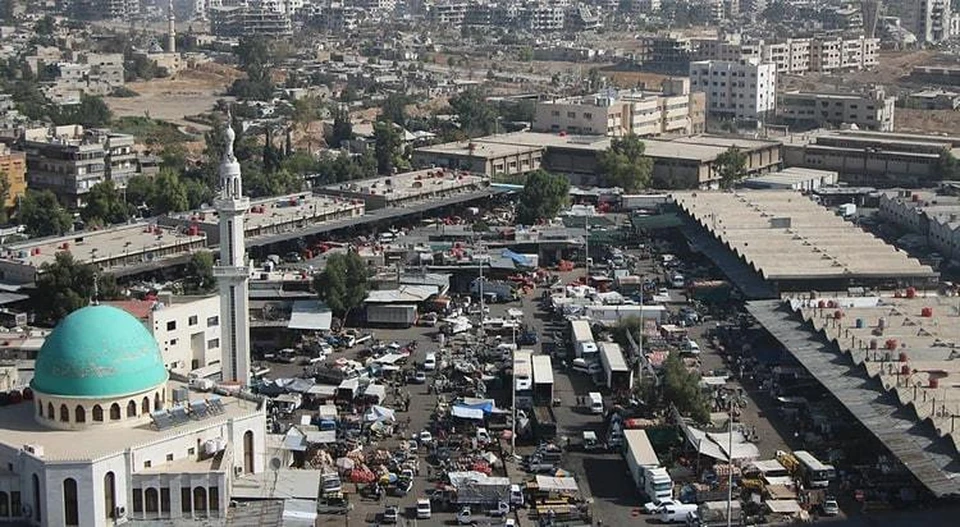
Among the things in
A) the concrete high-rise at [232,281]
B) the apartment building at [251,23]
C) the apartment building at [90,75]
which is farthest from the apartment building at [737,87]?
the apartment building at [251,23]

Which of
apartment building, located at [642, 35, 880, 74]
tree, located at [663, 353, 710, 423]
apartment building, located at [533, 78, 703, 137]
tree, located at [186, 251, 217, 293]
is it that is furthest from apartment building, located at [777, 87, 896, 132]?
tree, located at [663, 353, 710, 423]

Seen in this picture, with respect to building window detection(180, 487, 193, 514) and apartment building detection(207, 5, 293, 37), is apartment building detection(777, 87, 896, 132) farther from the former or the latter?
apartment building detection(207, 5, 293, 37)

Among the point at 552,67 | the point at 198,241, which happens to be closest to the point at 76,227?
the point at 198,241

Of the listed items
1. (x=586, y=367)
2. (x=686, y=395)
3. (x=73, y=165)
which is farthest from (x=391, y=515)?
(x=73, y=165)

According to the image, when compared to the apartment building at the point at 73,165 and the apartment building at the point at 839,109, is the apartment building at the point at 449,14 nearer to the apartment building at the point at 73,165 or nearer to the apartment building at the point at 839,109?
the apartment building at the point at 839,109

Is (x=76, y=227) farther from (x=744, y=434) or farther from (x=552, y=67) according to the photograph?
(x=552, y=67)
